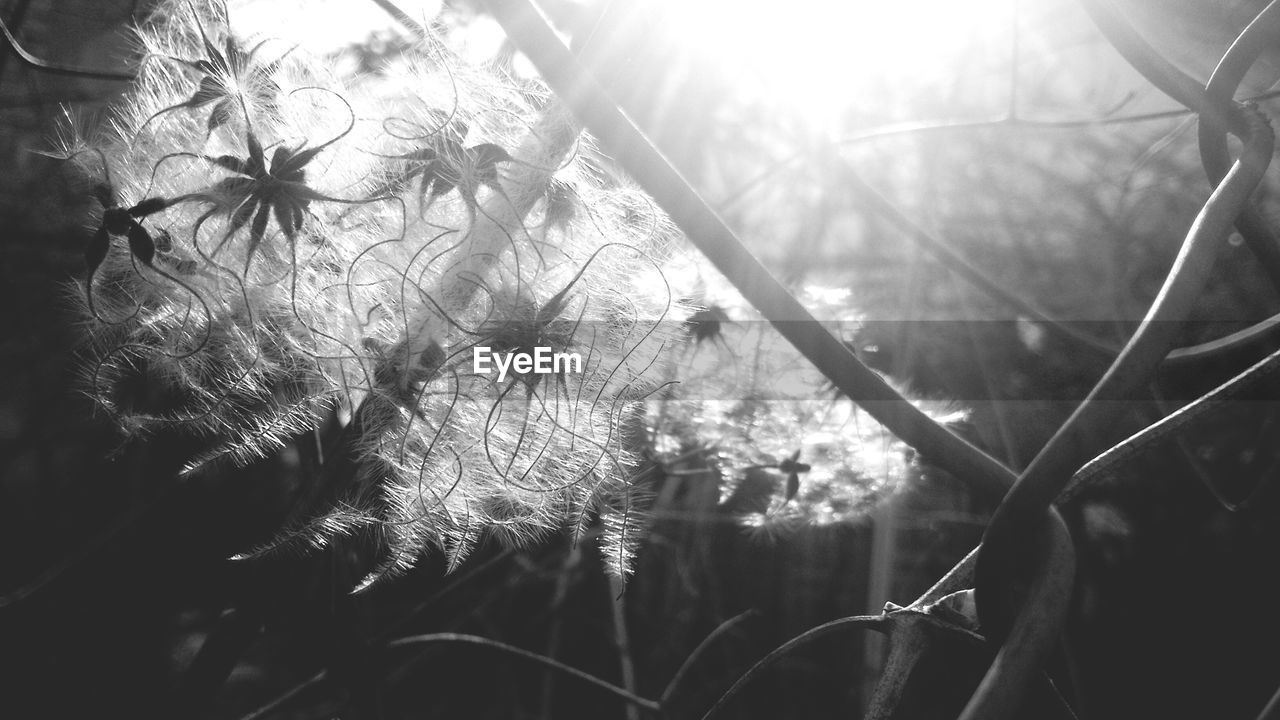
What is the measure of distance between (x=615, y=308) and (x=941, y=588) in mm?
215

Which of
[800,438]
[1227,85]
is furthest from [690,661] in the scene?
[1227,85]

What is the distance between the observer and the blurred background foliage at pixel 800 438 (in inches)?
29.7

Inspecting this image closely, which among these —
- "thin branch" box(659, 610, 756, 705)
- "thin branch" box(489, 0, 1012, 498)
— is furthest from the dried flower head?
"thin branch" box(659, 610, 756, 705)

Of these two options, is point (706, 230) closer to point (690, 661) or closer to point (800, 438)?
point (690, 661)

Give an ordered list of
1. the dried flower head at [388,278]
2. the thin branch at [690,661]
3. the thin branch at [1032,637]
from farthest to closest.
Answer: the thin branch at [690,661] → the dried flower head at [388,278] → the thin branch at [1032,637]

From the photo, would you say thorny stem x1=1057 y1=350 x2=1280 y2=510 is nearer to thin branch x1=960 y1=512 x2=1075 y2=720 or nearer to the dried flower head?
thin branch x1=960 y1=512 x2=1075 y2=720

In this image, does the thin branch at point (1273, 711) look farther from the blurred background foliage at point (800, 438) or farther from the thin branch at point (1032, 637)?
the blurred background foliage at point (800, 438)

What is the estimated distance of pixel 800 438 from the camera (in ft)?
2.67

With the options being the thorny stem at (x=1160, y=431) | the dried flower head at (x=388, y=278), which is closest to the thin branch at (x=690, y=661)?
the dried flower head at (x=388, y=278)

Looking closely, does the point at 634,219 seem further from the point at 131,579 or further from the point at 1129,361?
the point at 131,579

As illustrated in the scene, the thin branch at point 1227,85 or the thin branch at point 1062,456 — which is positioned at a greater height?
the thin branch at point 1227,85

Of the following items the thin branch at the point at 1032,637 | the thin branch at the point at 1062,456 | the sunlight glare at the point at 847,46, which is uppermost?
the sunlight glare at the point at 847,46

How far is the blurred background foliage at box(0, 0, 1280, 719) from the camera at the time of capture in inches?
29.7

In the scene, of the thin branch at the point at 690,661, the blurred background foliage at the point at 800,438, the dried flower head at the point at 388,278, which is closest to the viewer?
the dried flower head at the point at 388,278
